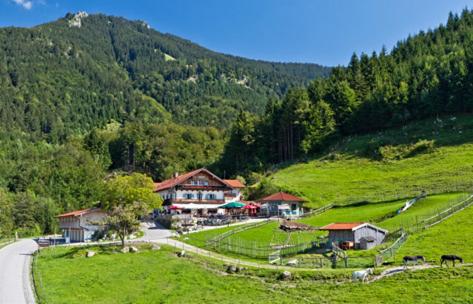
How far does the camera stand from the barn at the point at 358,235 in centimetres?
5150

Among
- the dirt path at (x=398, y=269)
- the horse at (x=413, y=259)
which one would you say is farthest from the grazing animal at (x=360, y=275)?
the horse at (x=413, y=259)

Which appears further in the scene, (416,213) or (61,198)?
(61,198)

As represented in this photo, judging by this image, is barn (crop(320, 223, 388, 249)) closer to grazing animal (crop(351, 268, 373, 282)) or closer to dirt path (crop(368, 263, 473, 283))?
dirt path (crop(368, 263, 473, 283))

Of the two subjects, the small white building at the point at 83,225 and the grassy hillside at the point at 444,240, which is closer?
the grassy hillside at the point at 444,240

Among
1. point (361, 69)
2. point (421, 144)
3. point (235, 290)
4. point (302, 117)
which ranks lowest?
point (235, 290)

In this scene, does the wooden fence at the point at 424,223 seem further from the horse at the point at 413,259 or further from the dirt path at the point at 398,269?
the dirt path at the point at 398,269

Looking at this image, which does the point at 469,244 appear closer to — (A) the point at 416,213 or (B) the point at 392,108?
(A) the point at 416,213

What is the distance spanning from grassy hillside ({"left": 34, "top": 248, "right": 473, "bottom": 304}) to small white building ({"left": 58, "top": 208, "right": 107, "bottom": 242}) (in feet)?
84.5

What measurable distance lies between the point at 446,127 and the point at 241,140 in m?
47.4

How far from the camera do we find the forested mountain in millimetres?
122875

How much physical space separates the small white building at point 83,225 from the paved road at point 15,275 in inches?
295

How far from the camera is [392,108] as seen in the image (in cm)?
12519

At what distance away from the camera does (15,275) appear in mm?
50531

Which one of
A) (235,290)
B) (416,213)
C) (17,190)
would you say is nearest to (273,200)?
(416,213)
